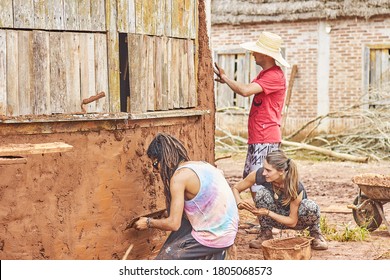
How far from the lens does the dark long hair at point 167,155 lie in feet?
20.1

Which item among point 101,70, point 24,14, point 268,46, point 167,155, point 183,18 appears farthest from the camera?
point 268,46

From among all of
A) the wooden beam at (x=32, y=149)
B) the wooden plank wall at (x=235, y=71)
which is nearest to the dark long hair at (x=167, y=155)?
the wooden beam at (x=32, y=149)

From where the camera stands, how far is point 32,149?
599 centimetres

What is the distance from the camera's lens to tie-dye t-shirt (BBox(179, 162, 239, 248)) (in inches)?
232

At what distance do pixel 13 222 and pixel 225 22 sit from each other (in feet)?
40.2

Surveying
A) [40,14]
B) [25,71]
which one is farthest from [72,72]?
[40,14]

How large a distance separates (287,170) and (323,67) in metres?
10.2

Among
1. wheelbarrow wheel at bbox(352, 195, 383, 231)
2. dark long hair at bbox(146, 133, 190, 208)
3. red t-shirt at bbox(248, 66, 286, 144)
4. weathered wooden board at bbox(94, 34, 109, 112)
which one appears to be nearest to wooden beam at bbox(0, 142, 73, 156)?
dark long hair at bbox(146, 133, 190, 208)

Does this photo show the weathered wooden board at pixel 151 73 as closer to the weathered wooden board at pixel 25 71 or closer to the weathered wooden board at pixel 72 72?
the weathered wooden board at pixel 72 72

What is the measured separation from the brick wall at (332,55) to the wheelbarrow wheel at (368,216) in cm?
810

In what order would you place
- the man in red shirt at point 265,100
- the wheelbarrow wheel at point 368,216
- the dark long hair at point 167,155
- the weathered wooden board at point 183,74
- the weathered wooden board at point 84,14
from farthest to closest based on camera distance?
the wheelbarrow wheel at point 368,216
the man in red shirt at point 265,100
the weathered wooden board at point 183,74
the weathered wooden board at point 84,14
the dark long hair at point 167,155

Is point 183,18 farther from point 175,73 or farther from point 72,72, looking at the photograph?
point 72,72

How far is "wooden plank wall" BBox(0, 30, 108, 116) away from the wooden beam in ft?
1.11
